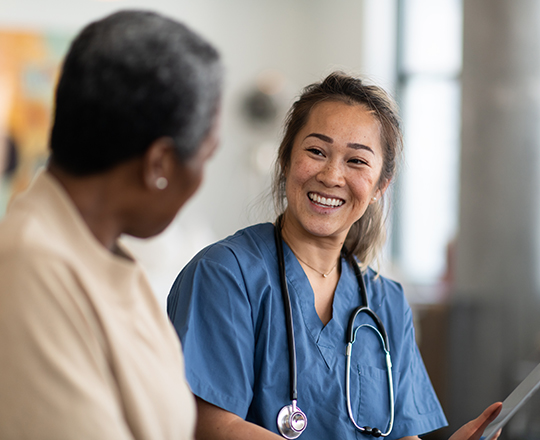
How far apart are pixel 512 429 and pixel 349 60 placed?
10.6ft

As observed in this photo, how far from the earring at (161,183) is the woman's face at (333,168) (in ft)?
2.04

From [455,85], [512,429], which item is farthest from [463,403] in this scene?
[455,85]

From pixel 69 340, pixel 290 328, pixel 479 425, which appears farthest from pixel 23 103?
pixel 69 340

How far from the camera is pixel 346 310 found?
1363 mm

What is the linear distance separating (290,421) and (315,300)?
0.92 ft

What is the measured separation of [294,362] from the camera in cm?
119

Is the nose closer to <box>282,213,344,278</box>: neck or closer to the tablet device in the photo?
<box>282,213,344,278</box>: neck

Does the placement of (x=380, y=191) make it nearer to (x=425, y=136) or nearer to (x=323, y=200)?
(x=323, y=200)

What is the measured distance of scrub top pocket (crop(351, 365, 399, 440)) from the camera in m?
1.26

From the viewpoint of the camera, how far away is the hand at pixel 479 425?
1.23 meters

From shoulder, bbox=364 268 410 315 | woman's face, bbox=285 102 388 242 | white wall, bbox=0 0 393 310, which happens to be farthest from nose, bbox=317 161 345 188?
white wall, bbox=0 0 393 310

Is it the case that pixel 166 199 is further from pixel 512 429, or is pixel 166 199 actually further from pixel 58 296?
pixel 512 429

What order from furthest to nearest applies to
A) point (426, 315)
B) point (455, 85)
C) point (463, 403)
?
point (455, 85), point (426, 315), point (463, 403)

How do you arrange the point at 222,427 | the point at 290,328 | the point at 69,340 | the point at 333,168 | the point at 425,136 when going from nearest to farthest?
the point at 69,340 → the point at 222,427 → the point at 290,328 → the point at 333,168 → the point at 425,136
